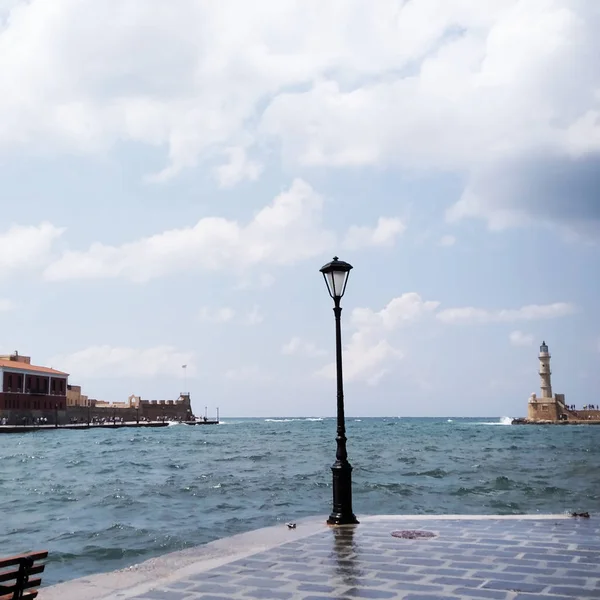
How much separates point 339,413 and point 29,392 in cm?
9872

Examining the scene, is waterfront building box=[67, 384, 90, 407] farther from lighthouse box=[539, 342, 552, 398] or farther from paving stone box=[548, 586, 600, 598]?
paving stone box=[548, 586, 600, 598]

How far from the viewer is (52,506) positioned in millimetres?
22547

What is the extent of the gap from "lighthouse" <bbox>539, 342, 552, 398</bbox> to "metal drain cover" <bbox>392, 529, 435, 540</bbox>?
119731 mm

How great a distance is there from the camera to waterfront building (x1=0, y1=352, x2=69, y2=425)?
3748 inches

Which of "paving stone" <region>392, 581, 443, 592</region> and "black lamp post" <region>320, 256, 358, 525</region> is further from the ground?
"black lamp post" <region>320, 256, 358, 525</region>

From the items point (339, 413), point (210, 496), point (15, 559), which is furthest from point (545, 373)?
point (15, 559)

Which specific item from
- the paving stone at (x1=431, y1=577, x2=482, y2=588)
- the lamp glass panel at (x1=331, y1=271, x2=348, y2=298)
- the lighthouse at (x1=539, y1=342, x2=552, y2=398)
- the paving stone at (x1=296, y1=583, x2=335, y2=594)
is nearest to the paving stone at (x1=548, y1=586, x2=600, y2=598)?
the paving stone at (x1=431, y1=577, x2=482, y2=588)

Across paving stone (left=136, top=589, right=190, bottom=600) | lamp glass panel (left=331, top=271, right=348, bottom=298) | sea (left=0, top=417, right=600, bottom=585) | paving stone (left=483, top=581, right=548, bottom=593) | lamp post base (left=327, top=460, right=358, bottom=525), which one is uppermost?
lamp glass panel (left=331, top=271, right=348, bottom=298)

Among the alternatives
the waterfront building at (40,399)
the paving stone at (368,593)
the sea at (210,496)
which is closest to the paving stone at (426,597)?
the paving stone at (368,593)

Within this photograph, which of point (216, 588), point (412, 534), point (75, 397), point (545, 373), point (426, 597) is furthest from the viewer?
point (75, 397)

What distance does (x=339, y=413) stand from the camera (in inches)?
501

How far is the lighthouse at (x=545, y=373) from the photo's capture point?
122938 millimetres

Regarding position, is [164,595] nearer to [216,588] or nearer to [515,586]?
[216,588]

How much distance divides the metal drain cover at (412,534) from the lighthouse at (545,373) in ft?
393
